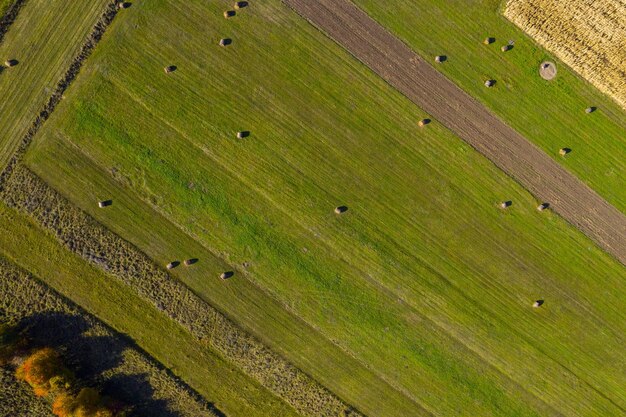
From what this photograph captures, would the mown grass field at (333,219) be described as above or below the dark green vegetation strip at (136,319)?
above

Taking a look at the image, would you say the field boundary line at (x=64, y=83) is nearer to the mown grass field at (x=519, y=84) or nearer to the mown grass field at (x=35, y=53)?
the mown grass field at (x=35, y=53)

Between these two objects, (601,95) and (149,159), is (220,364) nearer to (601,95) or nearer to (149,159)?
(149,159)

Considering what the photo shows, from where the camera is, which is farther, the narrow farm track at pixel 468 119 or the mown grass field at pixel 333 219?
the narrow farm track at pixel 468 119

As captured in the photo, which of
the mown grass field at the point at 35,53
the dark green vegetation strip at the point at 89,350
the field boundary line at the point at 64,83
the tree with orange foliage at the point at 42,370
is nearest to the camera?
the tree with orange foliage at the point at 42,370

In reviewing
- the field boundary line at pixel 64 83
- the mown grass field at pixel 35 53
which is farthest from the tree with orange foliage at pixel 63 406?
the mown grass field at pixel 35 53

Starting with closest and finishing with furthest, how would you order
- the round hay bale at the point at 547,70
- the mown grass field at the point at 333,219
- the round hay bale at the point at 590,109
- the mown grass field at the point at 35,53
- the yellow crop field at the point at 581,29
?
the mown grass field at the point at 35,53
the mown grass field at the point at 333,219
the yellow crop field at the point at 581,29
the round hay bale at the point at 547,70
the round hay bale at the point at 590,109

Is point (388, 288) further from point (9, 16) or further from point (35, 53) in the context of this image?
point (9, 16)

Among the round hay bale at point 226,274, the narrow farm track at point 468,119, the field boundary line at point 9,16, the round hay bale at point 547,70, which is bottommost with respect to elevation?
the round hay bale at point 226,274
